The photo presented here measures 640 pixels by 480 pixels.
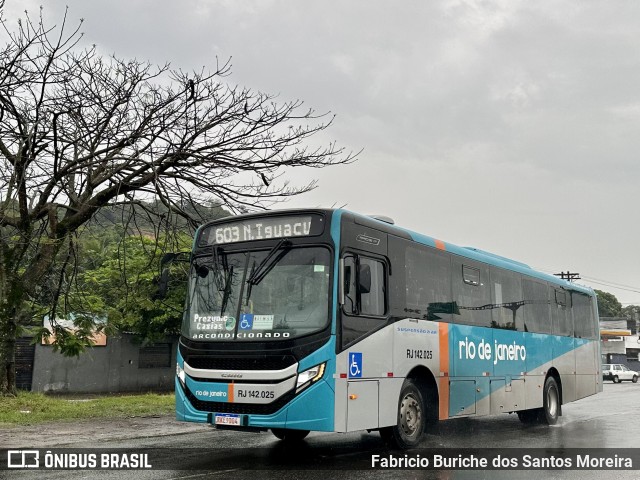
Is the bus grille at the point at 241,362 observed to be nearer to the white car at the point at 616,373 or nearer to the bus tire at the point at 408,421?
the bus tire at the point at 408,421

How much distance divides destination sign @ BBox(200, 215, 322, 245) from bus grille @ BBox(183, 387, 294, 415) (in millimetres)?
2146

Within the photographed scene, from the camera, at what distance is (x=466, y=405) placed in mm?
11484

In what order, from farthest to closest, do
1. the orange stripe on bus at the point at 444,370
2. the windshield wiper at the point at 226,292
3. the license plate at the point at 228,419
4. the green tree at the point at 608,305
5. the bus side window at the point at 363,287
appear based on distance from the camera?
the green tree at the point at 608,305
the orange stripe on bus at the point at 444,370
the windshield wiper at the point at 226,292
the bus side window at the point at 363,287
the license plate at the point at 228,419

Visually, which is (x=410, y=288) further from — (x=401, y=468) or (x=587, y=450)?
(x=587, y=450)

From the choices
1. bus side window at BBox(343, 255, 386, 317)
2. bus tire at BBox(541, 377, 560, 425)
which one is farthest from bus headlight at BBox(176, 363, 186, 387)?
bus tire at BBox(541, 377, 560, 425)

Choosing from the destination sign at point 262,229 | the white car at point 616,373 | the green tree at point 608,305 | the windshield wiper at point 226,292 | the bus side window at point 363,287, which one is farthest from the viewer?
the green tree at point 608,305

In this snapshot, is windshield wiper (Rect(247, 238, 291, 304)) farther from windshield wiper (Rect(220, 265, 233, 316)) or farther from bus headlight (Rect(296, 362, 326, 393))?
bus headlight (Rect(296, 362, 326, 393))

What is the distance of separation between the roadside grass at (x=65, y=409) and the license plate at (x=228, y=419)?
6.23m

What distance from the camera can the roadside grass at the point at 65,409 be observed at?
547 inches

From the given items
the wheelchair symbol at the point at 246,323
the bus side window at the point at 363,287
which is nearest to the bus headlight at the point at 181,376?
the wheelchair symbol at the point at 246,323

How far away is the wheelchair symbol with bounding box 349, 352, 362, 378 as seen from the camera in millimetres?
8641

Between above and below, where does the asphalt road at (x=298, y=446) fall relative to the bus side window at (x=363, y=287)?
below

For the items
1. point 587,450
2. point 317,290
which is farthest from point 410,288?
point 587,450

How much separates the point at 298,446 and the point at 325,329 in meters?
2.98
